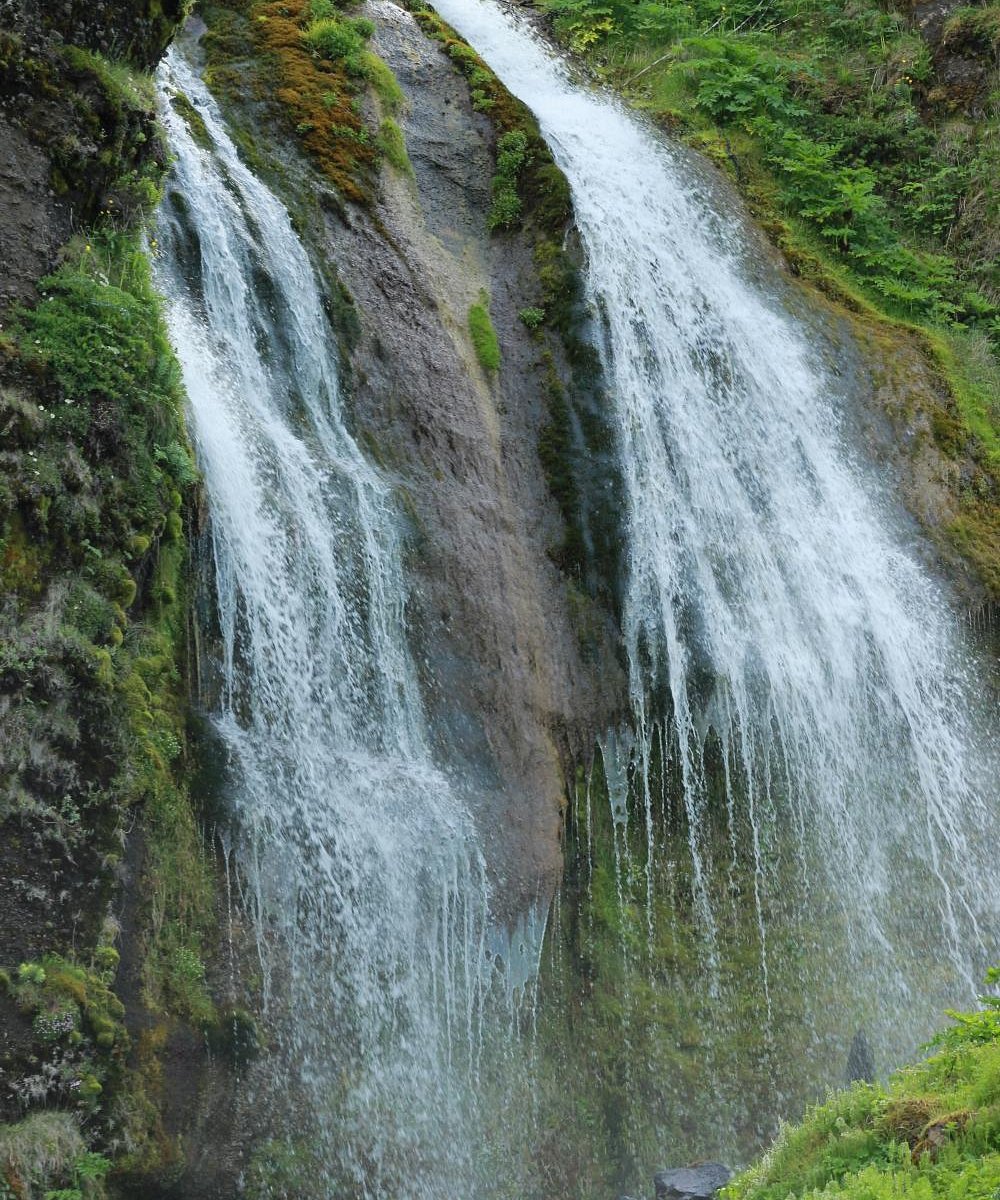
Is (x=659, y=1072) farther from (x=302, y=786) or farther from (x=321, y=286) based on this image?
(x=321, y=286)

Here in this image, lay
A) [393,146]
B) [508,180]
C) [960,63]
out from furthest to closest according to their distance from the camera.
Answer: [960,63]
[508,180]
[393,146]

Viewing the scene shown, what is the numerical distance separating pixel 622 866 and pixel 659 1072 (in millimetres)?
1642

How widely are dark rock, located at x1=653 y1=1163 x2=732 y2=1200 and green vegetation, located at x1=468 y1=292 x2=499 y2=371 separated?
705 cm

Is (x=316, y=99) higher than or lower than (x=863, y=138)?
lower

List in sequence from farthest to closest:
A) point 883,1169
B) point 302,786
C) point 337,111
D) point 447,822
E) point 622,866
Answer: point 337,111 → point 622,866 → point 447,822 → point 302,786 → point 883,1169

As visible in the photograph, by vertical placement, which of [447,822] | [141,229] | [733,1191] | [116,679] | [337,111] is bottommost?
[733,1191]

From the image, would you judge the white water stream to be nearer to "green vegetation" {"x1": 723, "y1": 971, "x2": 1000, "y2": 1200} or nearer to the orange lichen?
the orange lichen

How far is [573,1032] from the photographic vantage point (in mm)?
9344

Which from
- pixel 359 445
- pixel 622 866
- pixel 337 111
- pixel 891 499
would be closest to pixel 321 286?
pixel 359 445

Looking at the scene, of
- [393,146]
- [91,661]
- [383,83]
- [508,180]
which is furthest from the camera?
[383,83]

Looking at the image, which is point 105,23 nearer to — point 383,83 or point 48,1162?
point 383,83

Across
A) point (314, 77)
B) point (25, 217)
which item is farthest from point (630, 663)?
point (314, 77)

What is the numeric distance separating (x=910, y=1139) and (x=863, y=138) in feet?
50.8

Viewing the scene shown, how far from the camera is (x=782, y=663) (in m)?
11.1
